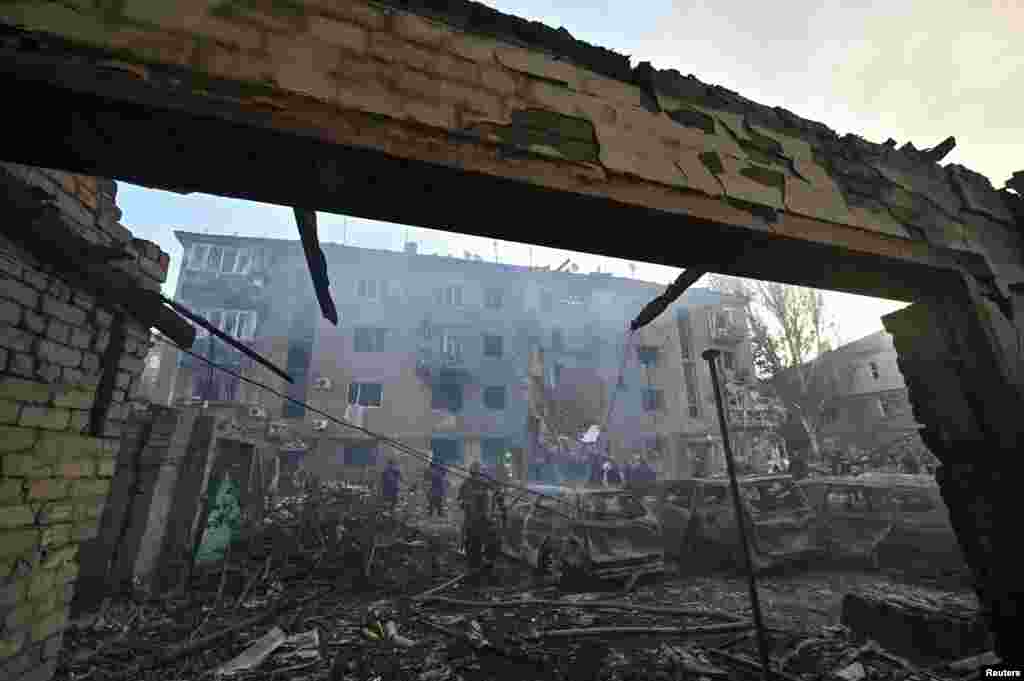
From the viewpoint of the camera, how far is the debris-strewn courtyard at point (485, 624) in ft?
14.5

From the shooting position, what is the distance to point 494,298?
2883cm

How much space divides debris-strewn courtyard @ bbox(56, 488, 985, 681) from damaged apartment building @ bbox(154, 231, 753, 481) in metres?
15.1

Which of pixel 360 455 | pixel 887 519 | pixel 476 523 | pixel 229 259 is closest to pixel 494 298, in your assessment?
pixel 360 455

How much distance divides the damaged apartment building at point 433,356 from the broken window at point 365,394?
0.06 metres

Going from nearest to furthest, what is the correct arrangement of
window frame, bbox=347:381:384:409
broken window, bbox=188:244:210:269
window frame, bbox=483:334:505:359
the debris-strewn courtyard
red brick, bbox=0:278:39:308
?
red brick, bbox=0:278:39:308, the debris-strewn courtyard, window frame, bbox=347:381:384:409, broken window, bbox=188:244:210:269, window frame, bbox=483:334:505:359

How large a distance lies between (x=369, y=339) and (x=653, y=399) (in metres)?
18.4

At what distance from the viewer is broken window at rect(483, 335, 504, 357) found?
27219 millimetres

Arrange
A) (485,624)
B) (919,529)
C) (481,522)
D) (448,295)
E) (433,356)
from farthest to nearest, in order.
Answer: (448,295) → (433,356) → (481,522) → (919,529) → (485,624)

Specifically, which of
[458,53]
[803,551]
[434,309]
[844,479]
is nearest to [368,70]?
[458,53]

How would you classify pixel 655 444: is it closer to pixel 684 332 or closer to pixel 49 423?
pixel 684 332

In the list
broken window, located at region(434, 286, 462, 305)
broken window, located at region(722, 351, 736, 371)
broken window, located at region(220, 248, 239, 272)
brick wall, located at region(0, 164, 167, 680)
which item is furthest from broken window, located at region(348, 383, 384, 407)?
broken window, located at region(722, 351, 736, 371)

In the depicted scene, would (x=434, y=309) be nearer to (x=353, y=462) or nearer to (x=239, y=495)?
(x=353, y=462)

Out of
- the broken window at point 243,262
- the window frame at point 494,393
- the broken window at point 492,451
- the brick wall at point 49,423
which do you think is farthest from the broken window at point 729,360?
the brick wall at point 49,423

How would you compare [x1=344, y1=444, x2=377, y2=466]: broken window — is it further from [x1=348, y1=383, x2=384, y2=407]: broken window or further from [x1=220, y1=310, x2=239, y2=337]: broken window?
[x1=220, y1=310, x2=239, y2=337]: broken window
